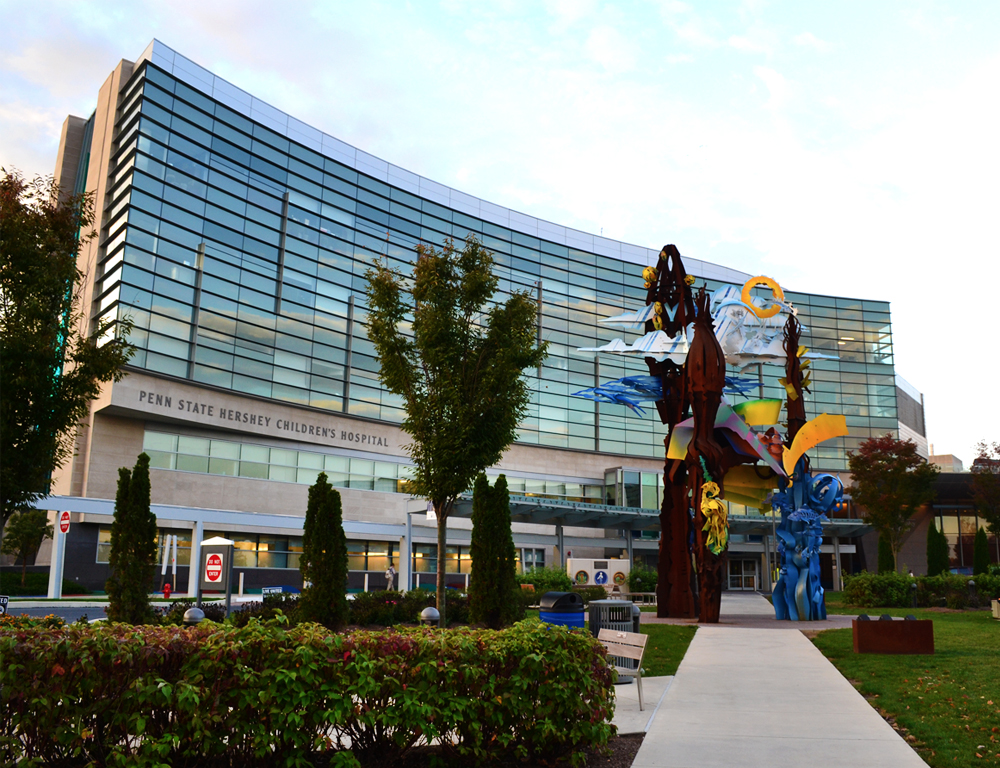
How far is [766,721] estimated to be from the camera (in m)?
8.27

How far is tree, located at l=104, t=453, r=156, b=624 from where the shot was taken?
15000 millimetres

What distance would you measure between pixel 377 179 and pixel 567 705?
53.3m

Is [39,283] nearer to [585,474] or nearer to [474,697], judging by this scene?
[474,697]

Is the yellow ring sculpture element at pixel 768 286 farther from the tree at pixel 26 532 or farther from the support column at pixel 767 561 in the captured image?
the tree at pixel 26 532

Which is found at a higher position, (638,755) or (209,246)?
(209,246)

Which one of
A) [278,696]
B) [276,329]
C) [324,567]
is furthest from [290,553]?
[278,696]

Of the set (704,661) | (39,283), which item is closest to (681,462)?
(704,661)

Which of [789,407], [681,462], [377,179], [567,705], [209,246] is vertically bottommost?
[567,705]

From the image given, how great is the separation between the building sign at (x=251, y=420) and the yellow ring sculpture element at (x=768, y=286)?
28504 mm

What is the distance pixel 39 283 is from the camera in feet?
44.8

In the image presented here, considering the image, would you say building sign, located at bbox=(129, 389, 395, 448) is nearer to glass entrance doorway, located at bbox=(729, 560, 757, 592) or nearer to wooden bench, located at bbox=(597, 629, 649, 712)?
glass entrance doorway, located at bbox=(729, 560, 757, 592)

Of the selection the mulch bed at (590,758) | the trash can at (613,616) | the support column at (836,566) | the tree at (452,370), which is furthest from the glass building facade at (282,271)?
the mulch bed at (590,758)

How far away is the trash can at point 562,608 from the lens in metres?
11.6

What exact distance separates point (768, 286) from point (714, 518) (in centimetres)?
1047
